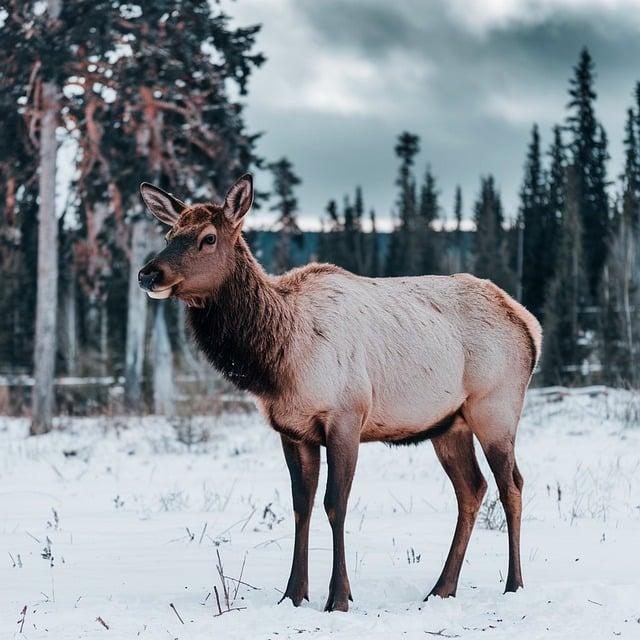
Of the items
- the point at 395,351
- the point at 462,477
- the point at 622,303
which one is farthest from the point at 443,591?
the point at 622,303

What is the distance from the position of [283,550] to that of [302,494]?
147cm

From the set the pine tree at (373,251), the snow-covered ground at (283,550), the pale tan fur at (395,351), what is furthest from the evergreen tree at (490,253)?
the pale tan fur at (395,351)

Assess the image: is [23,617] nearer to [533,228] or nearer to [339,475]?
[339,475]

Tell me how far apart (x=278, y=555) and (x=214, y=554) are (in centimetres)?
48

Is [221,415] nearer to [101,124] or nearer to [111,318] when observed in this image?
[101,124]

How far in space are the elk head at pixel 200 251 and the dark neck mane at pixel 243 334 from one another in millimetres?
101

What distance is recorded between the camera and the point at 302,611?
4883 millimetres

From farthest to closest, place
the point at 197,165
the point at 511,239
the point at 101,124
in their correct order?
the point at 511,239 < the point at 197,165 < the point at 101,124

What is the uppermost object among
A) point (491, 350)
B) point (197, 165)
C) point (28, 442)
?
point (197, 165)

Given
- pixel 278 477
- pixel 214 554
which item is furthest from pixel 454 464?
pixel 278 477

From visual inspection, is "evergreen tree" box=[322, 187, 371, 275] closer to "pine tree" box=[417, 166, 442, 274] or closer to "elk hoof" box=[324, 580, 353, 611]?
"pine tree" box=[417, 166, 442, 274]

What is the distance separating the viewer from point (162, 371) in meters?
22.8

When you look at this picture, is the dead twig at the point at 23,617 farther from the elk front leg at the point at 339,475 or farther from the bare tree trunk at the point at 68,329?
the bare tree trunk at the point at 68,329

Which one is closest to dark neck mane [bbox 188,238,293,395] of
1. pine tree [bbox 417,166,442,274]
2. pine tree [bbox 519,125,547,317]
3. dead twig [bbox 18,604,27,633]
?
dead twig [bbox 18,604,27,633]
